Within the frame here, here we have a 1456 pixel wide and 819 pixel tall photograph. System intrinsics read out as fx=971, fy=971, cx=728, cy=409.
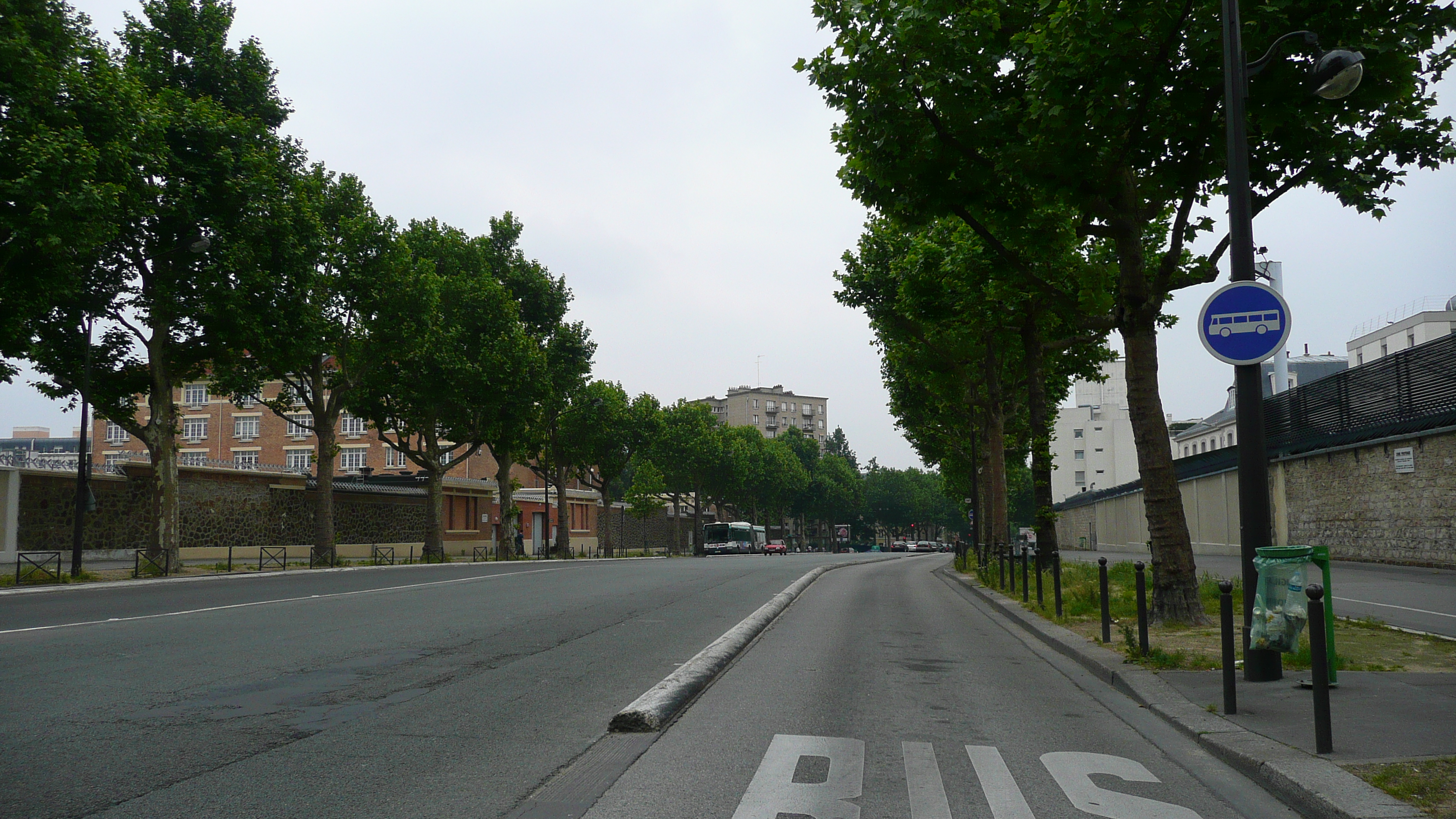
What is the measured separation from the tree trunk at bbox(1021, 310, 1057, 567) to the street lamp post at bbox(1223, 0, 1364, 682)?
1055cm

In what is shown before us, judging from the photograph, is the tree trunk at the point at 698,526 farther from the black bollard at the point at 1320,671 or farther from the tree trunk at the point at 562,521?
the black bollard at the point at 1320,671

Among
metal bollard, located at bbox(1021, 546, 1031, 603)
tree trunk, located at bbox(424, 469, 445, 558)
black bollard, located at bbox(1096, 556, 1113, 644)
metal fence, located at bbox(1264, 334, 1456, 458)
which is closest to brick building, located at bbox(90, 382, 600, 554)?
tree trunk, located at bbox(424, 469, 445, 558)

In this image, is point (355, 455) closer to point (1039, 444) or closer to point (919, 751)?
point (1039, 444)

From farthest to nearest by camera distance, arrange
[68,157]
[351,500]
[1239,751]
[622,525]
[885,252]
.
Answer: [622,525] → [351,500] → [885,252] → [68,157] → [1239,751]

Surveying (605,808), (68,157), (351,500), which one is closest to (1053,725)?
(605,808)

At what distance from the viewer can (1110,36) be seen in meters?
9.42

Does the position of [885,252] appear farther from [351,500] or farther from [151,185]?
[351,500]

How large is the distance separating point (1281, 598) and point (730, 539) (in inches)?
2860

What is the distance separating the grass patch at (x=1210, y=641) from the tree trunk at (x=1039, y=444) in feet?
12.8

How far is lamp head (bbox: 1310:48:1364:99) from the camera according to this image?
7223 mm

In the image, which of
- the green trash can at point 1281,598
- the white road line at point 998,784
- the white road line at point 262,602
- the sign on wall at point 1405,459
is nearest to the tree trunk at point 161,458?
the white road line at point 262,602

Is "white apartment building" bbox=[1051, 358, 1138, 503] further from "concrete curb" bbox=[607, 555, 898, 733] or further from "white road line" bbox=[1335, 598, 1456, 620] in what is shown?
"concrete curb" bbox=[607, 555, 898, 733]

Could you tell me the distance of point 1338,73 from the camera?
292 inches

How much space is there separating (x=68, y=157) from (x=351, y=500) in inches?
1071
